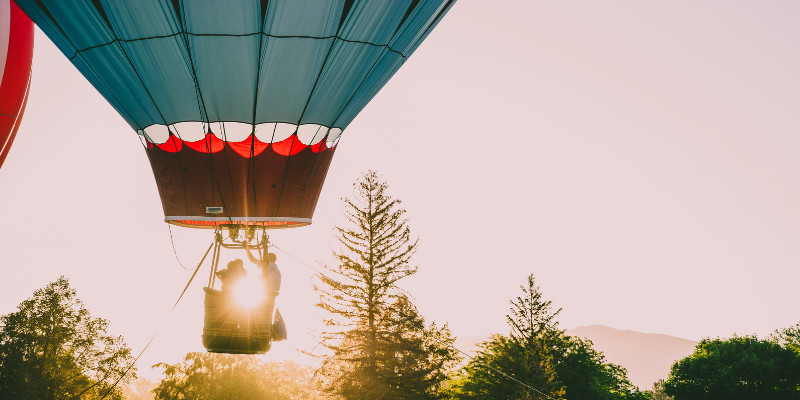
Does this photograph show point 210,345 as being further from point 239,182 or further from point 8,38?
point 8,38

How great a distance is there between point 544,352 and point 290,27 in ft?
82.3

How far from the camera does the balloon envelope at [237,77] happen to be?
4.27 meters

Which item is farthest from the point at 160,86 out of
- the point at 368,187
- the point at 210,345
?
the point at 368,187

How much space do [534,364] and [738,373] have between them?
14.5 metres

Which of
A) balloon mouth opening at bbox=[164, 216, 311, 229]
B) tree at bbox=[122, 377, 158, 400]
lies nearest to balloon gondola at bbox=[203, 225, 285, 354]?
balloon mouth opening at bbox=[164, 216, 311, 229]

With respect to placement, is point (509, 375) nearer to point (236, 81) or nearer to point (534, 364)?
point (534, 364)

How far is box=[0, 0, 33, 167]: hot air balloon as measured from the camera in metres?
6.52

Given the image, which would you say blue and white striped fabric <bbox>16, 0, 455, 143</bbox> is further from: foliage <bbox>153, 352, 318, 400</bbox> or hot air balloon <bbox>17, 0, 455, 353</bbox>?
foliage <bbox>153, 352, 318, 400</bbox>

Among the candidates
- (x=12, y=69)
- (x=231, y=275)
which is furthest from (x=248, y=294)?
(x=12, y=69)

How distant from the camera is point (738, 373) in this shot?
98.3 ft

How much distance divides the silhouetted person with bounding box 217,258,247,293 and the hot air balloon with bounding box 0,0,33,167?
430 cm

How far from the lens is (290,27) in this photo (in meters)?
4.38

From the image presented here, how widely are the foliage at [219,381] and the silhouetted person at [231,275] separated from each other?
1987 cm

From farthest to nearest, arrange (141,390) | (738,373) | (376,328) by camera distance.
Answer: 1. (141,390)
2. (738,373)
3. (376,328)
